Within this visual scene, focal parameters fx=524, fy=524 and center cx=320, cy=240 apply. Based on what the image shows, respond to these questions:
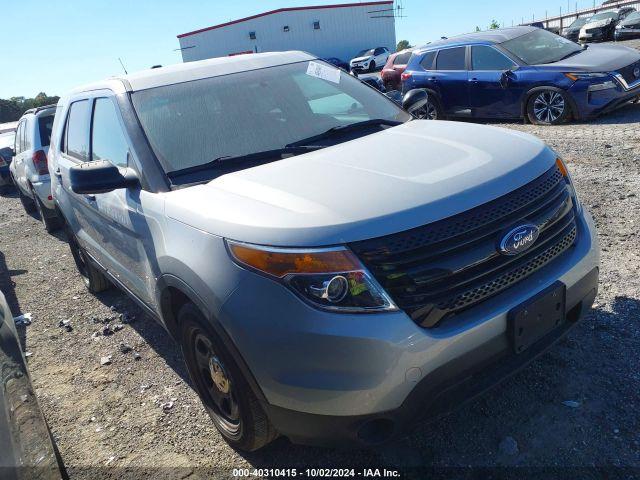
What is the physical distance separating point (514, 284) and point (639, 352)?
4.07 feet

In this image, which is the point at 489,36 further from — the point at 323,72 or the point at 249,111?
the point at 249,111

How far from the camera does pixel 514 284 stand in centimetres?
213

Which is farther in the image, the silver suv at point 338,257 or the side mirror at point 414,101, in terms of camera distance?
the side mirror at point 414,101

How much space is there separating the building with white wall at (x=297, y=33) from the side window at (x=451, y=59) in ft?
116

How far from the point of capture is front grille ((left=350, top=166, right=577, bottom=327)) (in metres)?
1.90

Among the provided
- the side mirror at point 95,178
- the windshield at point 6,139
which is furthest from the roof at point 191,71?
the windshield at point 6,139

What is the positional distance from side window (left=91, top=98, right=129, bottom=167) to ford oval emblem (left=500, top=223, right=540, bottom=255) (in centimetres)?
203

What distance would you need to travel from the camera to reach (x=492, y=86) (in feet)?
29.4

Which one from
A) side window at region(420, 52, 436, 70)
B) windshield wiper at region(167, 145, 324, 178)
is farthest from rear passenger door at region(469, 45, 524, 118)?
windshield wiper at region(167, 145, 324, 178)

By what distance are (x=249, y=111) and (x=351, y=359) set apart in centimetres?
180

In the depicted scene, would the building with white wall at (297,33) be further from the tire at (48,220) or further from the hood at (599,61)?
the tire at (48,220)

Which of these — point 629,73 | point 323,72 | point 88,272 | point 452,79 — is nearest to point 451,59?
point 452,79

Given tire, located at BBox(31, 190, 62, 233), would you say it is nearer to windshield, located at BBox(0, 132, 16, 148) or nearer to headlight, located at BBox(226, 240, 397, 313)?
windshield, located at BBox(0, 132, 16, 148)

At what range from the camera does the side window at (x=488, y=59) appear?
8.89m
